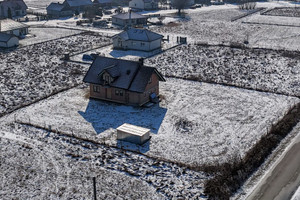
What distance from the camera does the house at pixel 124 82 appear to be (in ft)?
120

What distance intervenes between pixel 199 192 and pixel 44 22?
6959 cm

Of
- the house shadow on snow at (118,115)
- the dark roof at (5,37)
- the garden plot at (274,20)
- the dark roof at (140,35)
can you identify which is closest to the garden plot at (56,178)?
the house shadow on snow at (118,115)

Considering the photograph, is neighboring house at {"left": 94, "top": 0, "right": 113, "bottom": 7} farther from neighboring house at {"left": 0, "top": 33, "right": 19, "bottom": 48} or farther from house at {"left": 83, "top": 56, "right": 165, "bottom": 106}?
house at {"left": 83, "top": 56, "right": 165, "bottom": 106}

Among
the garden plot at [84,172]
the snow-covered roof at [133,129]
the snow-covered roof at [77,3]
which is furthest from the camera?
the snow-covered roof at [77,3]

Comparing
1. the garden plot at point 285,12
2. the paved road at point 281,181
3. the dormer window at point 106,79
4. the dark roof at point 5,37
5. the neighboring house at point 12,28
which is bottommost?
the paved road at point 281,181

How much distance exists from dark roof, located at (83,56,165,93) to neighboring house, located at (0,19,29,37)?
111 feet

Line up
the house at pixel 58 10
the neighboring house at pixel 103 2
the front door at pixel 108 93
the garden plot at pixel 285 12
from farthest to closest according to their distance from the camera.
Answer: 1. the neighboring house at pixel 103 2
2. the garden plot at pixel 285 12
3. the house at pixel 58 10
4. the front door at pixel 108 93

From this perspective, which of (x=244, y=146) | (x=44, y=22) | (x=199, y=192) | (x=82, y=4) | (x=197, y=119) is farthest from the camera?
(x=82, y=4)

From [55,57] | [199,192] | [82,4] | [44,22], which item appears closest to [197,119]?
[199,192]

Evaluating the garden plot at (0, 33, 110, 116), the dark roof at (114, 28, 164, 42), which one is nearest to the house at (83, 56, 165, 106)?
the garden plot at (0, 33, 110, 116)

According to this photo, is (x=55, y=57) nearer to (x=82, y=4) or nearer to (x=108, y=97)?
(x=108, y=97)

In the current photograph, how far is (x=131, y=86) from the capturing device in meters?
36.5

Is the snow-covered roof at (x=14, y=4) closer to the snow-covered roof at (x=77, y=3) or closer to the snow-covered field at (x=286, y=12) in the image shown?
the snow-covered roof at (x=77, y=3)

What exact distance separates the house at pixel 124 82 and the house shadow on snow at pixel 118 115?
900 mm
